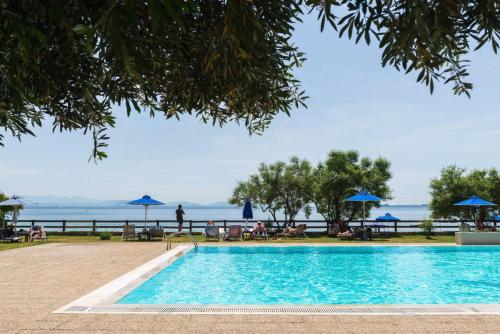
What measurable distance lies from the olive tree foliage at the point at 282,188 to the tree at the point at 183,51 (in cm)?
2319

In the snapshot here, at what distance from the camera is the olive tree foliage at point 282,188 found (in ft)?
89.4

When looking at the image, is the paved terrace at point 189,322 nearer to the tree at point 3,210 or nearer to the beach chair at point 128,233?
the beach chair at point 128,233

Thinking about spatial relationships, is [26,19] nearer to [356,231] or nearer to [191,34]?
[191,34]

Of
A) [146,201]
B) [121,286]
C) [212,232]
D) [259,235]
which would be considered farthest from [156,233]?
[121,286]

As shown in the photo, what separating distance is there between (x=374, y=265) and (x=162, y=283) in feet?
25.6

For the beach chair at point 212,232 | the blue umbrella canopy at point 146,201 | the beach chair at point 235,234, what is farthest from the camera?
the blue umbrella canopy at point 146,201

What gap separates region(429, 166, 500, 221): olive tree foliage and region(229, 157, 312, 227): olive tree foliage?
8195mm

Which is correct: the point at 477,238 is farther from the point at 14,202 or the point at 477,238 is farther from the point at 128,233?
the point at 14,202

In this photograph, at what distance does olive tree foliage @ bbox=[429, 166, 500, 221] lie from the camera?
84.7ft

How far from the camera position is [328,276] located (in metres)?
13.3

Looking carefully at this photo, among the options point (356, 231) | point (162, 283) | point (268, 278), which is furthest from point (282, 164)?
point (162, 283)

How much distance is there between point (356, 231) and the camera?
71.6 ft

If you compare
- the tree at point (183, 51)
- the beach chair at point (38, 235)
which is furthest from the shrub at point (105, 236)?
the tree at point (183, 51)

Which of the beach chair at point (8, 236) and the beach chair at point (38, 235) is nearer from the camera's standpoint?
the beach chair at point (8, 236)
